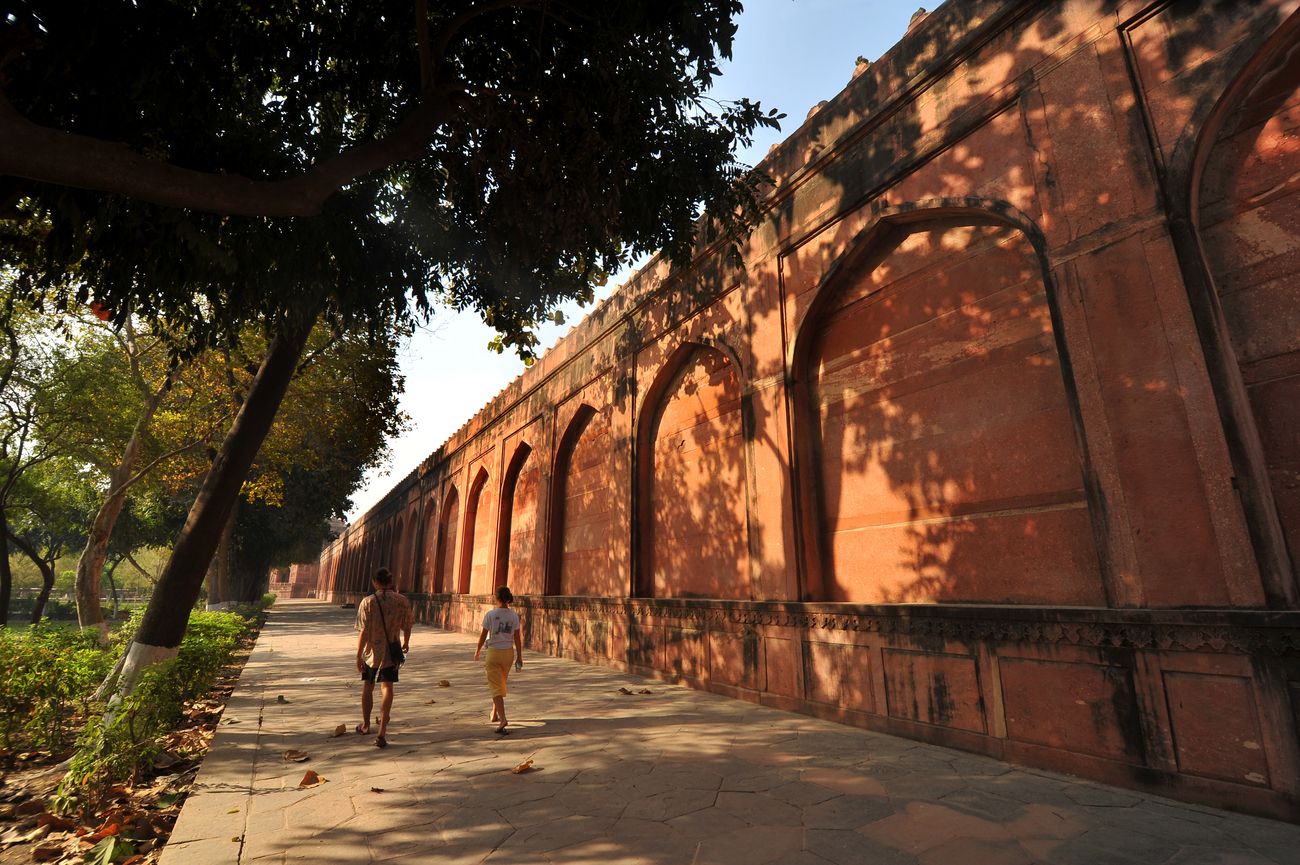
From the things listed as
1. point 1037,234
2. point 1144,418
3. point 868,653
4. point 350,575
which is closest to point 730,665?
point 868,653

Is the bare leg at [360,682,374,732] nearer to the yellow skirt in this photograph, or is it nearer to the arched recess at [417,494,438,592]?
the yellow skirt

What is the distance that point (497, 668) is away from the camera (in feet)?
20.2

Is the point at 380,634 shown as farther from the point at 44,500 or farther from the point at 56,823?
the point at 44,500

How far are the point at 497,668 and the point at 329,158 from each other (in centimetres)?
477

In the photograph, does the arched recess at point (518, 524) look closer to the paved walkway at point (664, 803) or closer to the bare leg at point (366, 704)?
the bare leg at point (366, 704)

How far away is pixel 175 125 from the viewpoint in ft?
16.3

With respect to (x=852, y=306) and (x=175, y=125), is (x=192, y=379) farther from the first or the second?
(x=852, y=306)

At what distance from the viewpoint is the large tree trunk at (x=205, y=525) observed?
22.9 ft

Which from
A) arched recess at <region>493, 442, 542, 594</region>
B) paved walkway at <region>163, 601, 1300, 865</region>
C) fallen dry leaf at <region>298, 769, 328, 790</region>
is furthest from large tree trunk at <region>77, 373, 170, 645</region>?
fallen dry leaf at <region>298, 769, 328, 790</region>

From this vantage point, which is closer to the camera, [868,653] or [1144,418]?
Result: [1144,418]

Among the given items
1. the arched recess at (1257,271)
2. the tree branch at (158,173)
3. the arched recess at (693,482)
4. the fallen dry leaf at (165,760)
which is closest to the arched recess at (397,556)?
the arched recess at (693,482)

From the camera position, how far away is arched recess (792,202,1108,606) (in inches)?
198

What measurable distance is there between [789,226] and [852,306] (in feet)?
4.77

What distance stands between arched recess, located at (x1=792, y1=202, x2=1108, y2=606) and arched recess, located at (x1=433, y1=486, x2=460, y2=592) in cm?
1602
